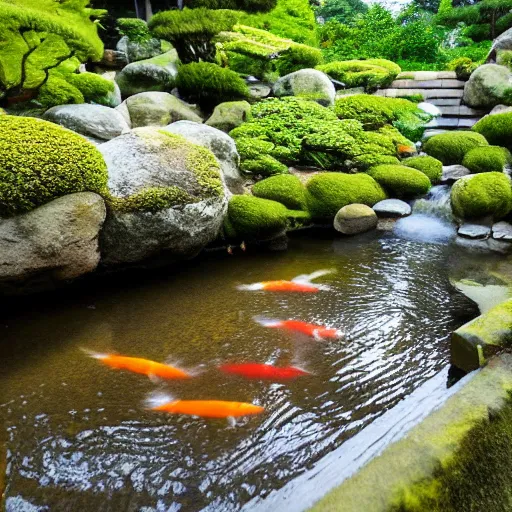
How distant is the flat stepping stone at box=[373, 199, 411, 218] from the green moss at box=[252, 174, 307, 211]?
1432mm

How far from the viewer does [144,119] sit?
860 cm

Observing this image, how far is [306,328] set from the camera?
4055 mm

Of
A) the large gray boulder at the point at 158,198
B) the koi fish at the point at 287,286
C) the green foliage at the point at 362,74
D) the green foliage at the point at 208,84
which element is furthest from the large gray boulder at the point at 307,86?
the koi fish at the point at 287,286

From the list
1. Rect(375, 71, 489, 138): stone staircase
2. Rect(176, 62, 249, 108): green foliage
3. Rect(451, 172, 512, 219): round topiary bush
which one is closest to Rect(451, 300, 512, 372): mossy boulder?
Rect(451, 172, 512, 219): round topiary bush

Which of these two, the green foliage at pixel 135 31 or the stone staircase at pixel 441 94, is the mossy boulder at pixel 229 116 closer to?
the green foliage at pixel 135 31

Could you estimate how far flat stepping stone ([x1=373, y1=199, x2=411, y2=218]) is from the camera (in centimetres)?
773

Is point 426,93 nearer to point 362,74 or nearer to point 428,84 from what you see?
point 428,84

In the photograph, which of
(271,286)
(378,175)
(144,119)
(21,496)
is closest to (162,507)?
(21,496)

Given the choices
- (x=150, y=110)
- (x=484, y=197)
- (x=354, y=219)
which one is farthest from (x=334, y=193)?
(x=150, y=110)

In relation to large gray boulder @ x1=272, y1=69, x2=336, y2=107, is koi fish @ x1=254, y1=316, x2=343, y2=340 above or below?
below

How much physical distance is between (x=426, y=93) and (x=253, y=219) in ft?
37.0

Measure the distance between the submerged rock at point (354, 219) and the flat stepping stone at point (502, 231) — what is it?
1.93m

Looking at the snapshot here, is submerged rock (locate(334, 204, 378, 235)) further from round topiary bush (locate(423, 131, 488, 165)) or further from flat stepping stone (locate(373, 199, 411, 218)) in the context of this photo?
round topiary bush (locate(423, 131, 488, 165))

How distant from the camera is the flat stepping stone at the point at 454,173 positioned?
28.0 feet
